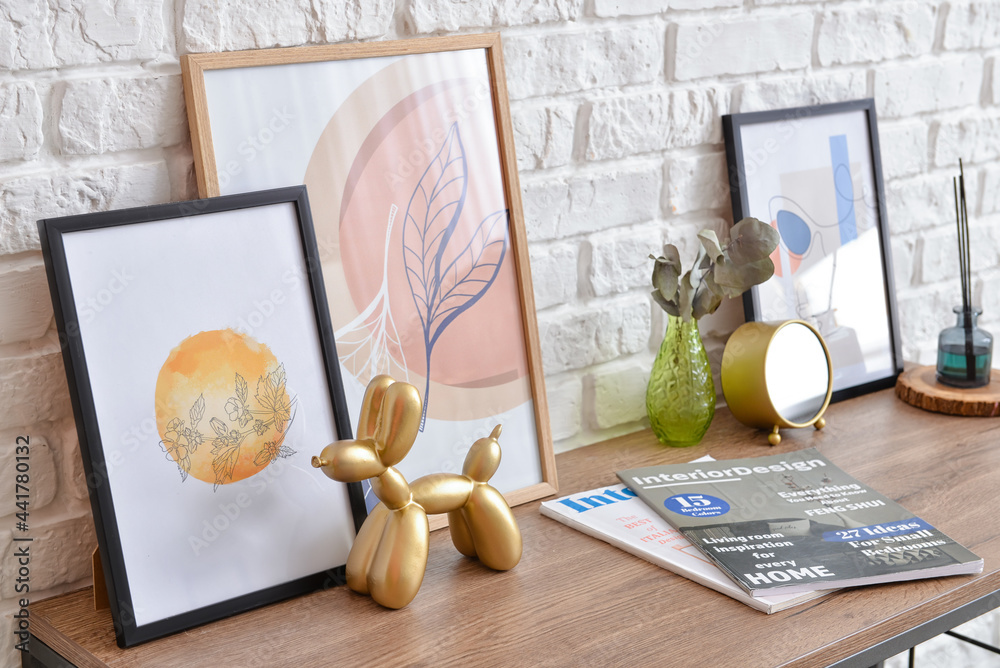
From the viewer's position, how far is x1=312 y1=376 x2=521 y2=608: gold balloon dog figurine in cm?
78

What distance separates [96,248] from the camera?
2.55ft

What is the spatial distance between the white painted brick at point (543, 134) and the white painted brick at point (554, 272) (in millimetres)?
105

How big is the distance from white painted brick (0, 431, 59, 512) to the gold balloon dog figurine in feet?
0.96

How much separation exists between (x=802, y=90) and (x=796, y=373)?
1.47 feet

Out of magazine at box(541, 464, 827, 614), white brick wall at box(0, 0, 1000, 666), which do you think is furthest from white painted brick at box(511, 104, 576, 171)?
magazine at box(541, 464, 827, 614)

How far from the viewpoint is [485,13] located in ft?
3.44

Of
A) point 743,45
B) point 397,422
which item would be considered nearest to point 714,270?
point 743,45

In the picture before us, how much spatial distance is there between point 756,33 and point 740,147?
165 mm

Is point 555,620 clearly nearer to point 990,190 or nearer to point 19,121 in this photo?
point 19,121

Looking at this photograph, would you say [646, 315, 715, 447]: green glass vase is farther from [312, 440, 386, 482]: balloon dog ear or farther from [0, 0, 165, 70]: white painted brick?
[0, 0, 165, 70]: white painted brick

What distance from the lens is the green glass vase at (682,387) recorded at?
1.15 metres

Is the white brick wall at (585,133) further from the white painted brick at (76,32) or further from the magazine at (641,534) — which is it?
the magazine at (641,534)

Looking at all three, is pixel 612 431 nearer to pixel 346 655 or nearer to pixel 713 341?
pixel 713 341

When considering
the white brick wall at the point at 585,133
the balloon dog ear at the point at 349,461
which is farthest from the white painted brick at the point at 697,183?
the balloon dog ear at the point at 349,461
